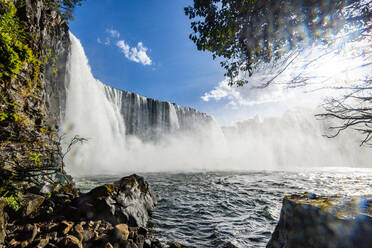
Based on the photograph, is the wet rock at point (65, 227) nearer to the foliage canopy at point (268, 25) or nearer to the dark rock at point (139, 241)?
the dark rock at point (139, 241)

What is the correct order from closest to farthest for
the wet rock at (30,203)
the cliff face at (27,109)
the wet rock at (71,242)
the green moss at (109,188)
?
1. the wet rock at (71,242)
2. the wet rock at (30,203)
3. the cliff face at (27,109)
4. the green moss at (109,188)

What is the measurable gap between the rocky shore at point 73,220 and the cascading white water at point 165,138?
1.68 meters

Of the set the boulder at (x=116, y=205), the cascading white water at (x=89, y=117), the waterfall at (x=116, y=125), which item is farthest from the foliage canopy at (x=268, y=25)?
the cascading white water at (x=89, y=117)

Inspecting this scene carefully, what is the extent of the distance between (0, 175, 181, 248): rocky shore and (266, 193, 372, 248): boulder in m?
2.67

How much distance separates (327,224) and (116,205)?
193 inches

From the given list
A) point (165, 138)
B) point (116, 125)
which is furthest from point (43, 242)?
point (165, 138)

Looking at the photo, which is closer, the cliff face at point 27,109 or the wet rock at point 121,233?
the wet rock at point 121,233

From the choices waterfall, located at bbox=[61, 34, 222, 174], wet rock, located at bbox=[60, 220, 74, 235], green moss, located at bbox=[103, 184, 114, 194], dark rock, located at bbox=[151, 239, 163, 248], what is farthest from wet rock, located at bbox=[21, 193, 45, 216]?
waterfall, located at bbox=[61, 34, 222, 174]

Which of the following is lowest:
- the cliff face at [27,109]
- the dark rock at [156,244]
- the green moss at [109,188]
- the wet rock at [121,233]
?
the dark rock at [156,244]

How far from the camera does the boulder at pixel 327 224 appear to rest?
188 centimetres

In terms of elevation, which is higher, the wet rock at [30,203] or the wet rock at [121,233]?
the wet rock at [30,203]

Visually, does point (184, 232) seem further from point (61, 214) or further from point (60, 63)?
point (60, 63)

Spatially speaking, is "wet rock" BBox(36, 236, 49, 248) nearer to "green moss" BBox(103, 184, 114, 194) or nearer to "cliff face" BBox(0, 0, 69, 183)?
"cliff face" BBox(0, 0, 69, 183)

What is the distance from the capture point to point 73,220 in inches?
151
